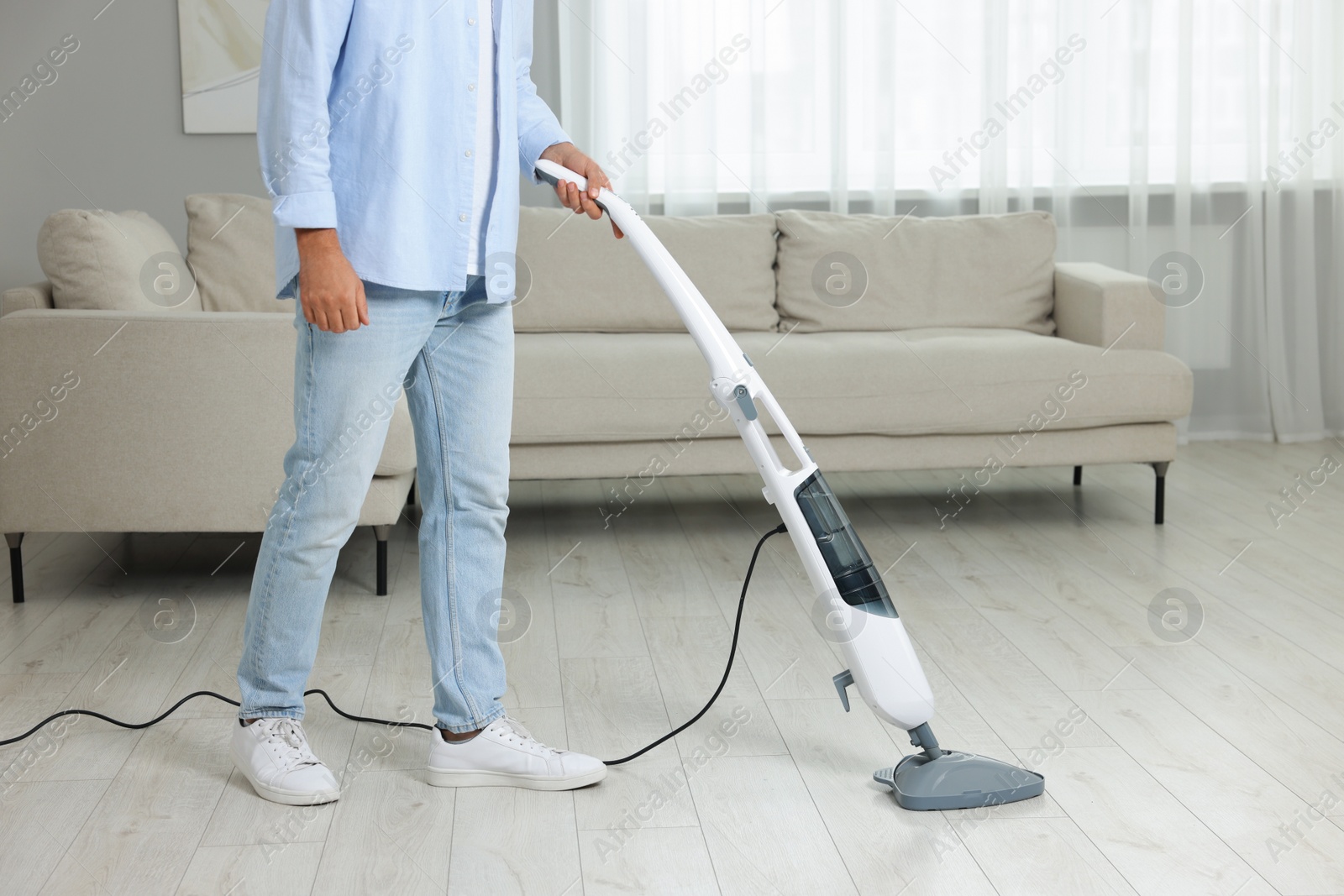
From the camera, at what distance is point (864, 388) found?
2.78 m

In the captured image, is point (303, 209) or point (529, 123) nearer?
point (303, 209)

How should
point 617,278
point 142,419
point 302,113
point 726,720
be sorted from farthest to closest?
point 617,278 < point 142,419 < point 726,720 < point 302,113

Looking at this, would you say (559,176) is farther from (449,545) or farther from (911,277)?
(911,277)

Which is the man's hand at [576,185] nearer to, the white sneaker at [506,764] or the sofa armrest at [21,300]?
the white sneaker at [506,764]

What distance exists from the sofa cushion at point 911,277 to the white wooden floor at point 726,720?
0.62 metres

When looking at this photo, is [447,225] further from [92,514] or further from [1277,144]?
[1277,144]

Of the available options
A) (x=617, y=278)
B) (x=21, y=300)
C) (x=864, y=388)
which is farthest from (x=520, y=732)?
(x=617, y=278)

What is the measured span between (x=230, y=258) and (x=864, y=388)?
1589mm

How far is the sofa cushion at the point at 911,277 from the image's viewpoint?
3279 millimetres

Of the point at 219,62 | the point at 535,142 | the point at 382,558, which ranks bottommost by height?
the point at 382,558

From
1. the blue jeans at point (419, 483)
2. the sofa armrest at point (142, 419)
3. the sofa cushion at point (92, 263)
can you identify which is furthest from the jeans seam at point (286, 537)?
the sofa cushion at point (92, 263)

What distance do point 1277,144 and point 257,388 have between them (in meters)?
3.30

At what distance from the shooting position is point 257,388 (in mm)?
2230

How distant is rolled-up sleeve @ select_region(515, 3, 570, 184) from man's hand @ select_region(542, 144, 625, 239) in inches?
1.0
